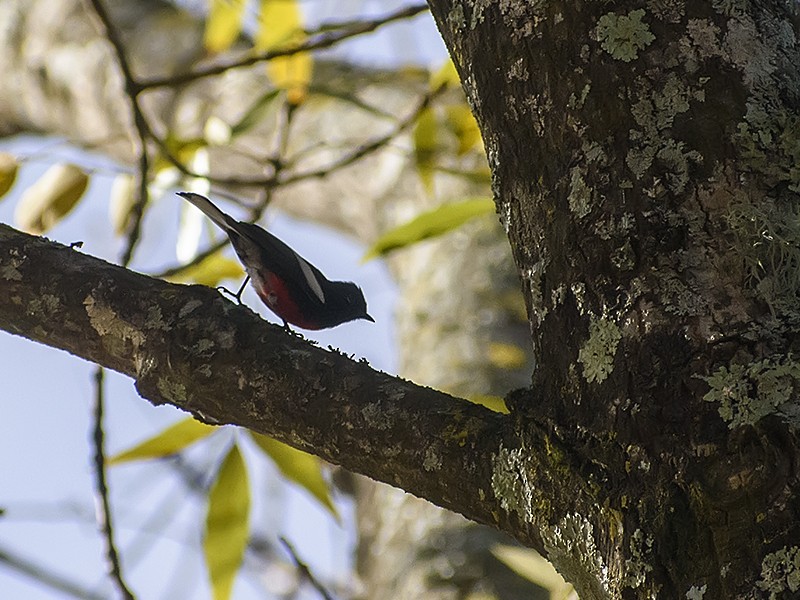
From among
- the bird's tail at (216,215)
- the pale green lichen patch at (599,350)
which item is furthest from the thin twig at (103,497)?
the pale green lichen patch at (599,350)

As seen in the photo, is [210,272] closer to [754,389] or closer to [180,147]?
[180,147]

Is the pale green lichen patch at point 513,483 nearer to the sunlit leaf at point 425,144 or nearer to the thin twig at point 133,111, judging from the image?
the thin twig at point 133,111

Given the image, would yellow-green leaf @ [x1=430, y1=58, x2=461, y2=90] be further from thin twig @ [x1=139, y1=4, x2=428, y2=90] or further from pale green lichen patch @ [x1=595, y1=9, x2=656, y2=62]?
pale green lichen patch @ [x1=595, y1=9, x2=656, y2=62]

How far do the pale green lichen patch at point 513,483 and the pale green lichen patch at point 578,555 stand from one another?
0.08 feet

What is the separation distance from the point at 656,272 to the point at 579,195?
96 mm

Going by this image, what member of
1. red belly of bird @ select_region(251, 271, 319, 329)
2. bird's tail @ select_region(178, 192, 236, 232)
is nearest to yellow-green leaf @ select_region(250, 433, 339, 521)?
red belly of bird @ select_region(251, 271, 319, 329)

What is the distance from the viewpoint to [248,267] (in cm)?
131

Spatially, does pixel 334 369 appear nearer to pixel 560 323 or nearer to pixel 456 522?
pixel 560 323

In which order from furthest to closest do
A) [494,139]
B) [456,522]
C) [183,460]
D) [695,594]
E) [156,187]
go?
[183,460] < [156,187] < [456,522] < [494,139] < [695,594]

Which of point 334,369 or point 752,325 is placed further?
point 334,369

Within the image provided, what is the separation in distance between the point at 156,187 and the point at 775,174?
1503mm

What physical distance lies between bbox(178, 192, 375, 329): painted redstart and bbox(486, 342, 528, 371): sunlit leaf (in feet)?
2.35

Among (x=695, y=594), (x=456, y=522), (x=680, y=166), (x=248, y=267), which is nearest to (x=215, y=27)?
(x=248, y=267)

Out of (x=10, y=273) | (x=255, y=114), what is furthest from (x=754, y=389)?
(x=255, y=114)
